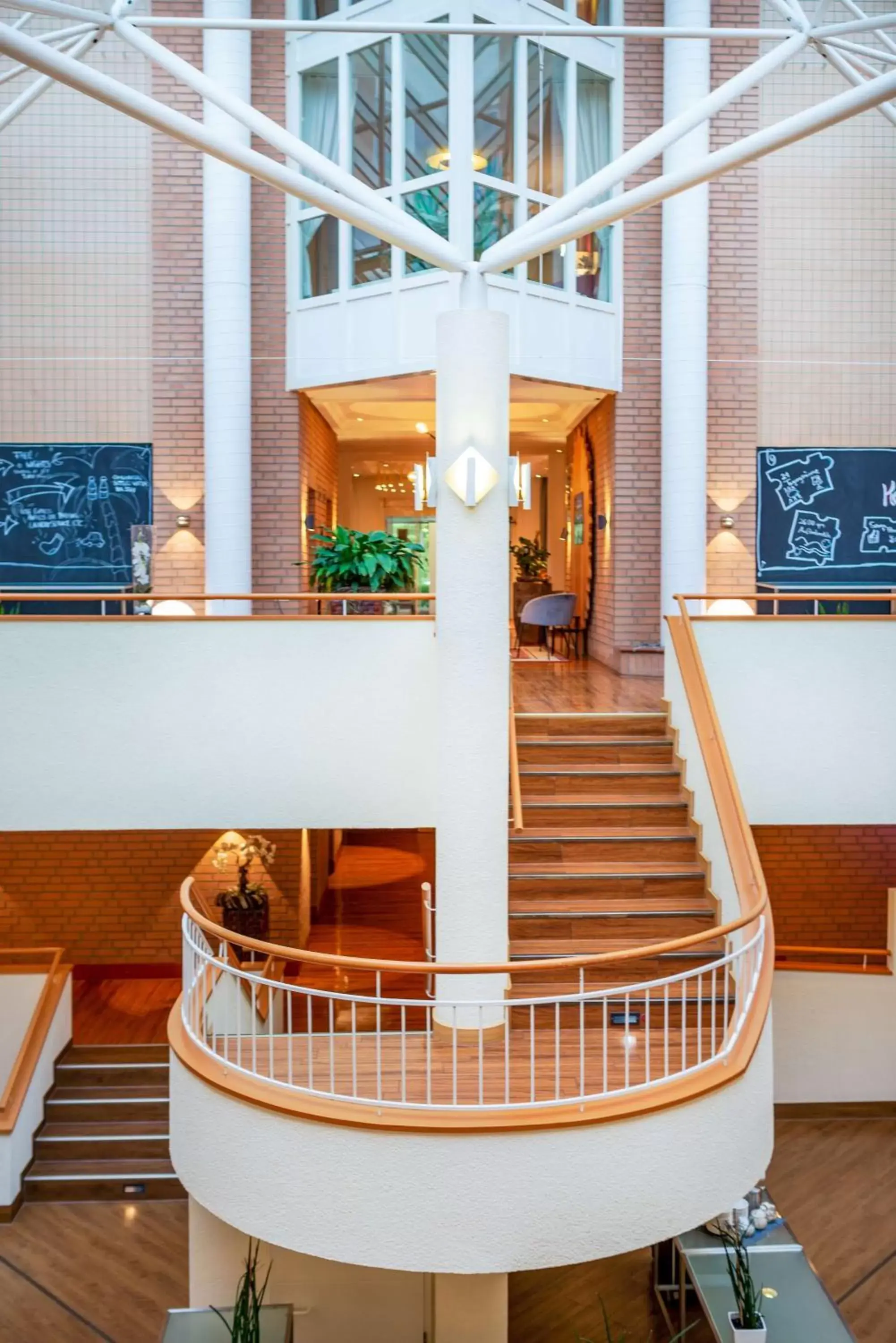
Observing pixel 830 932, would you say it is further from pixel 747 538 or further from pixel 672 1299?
pixel 672 1299

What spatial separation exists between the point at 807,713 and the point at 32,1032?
6.50 m

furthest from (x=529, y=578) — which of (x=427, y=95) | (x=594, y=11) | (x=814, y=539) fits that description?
(x=427, y=95)

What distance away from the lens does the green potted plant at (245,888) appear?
33.9 feet

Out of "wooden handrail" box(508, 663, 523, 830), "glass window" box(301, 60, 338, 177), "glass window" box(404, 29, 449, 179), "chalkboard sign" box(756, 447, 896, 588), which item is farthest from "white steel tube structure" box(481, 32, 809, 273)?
"chalkboard sign" box(756, 447, 896, 588)

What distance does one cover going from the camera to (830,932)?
11.2 metres

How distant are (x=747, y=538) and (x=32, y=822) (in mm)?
7029

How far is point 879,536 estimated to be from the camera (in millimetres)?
10938

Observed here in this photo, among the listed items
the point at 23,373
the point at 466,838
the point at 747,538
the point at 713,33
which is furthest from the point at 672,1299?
the point at 23,373

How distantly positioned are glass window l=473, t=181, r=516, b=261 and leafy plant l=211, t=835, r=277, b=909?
18.9ft

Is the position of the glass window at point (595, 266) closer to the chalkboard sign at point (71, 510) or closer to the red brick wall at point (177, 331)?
the red brick wall at point (177, 331)

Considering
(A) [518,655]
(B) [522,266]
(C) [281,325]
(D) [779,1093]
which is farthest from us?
(A) [518,655]

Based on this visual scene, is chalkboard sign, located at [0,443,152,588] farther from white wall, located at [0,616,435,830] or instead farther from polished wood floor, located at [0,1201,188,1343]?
polished wood floor, located at [0,1201,188,1343]

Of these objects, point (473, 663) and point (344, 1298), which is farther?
point (344, 1298)

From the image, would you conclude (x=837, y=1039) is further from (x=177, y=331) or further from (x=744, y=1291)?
(x=177, y=331)
